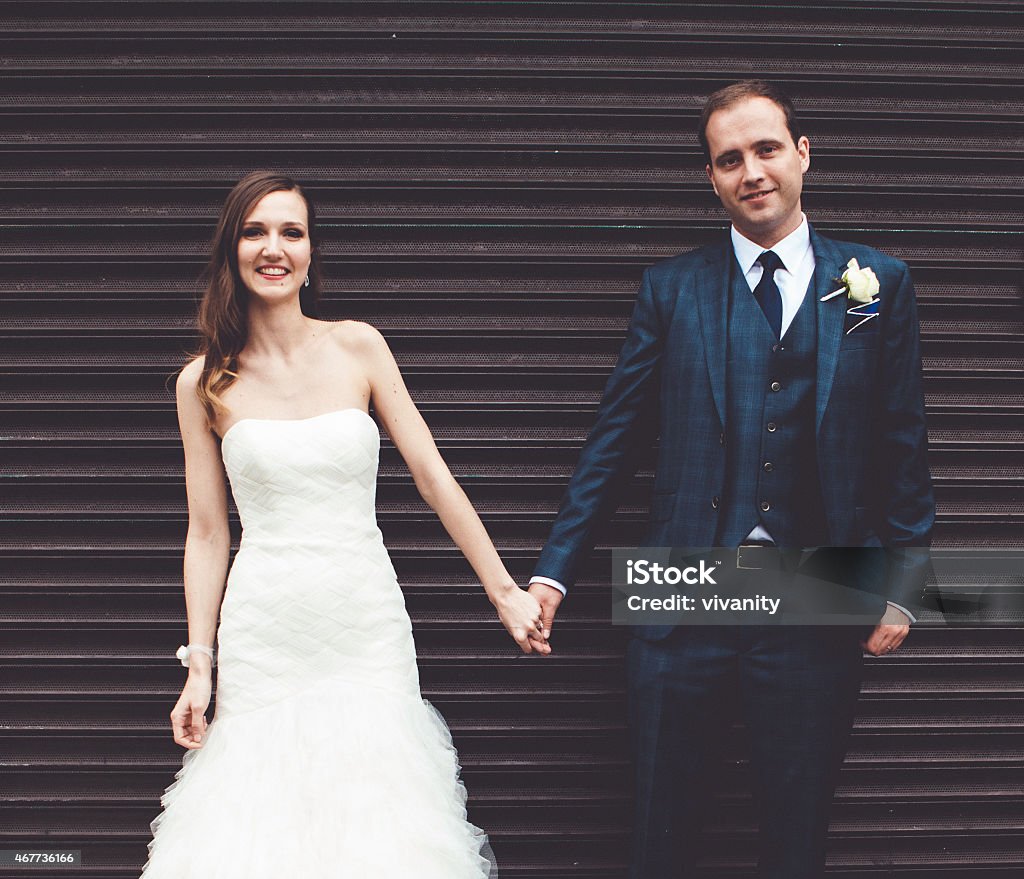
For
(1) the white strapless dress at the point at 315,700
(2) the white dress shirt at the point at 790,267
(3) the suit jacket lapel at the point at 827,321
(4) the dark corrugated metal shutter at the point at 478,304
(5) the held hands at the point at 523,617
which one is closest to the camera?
(1) the white strapless dress at the point at 315,700

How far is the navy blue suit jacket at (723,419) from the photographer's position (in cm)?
252

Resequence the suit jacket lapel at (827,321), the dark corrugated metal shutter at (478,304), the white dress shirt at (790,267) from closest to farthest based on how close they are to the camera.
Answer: the suit jacket lapel at (827,321), the white dress shirt at (790,267), the dark corrugated metal shutter at (478,304)

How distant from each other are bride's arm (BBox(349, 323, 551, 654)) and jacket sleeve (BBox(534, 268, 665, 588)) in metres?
0.13

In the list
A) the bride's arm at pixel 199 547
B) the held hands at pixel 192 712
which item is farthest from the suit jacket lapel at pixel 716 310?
the held hands at pixel 192 712

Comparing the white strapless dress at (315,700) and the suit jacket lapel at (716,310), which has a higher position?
the suit jacket lapel at (716,310)

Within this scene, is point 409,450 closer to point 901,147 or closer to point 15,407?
point 15,407

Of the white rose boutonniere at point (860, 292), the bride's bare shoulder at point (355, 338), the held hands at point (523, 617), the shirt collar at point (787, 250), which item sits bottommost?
the held hands at point (523, 617)

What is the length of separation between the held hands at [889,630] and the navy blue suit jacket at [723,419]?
0.16ft

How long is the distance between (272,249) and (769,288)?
142cm

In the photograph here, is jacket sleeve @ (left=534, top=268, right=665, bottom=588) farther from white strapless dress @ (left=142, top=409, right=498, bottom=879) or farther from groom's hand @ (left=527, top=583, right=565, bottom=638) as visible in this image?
white strapless dress @ (left=142, top=409, right=498, bottom=879)

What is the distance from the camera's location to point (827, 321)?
2516 millimetres

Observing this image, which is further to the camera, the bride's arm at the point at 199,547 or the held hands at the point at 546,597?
the held hands at the point at 546,597

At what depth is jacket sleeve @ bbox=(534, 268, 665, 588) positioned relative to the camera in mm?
2730

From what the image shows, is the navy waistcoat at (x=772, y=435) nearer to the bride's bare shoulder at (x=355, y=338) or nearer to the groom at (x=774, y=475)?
the groom at (x=774, y=475)
